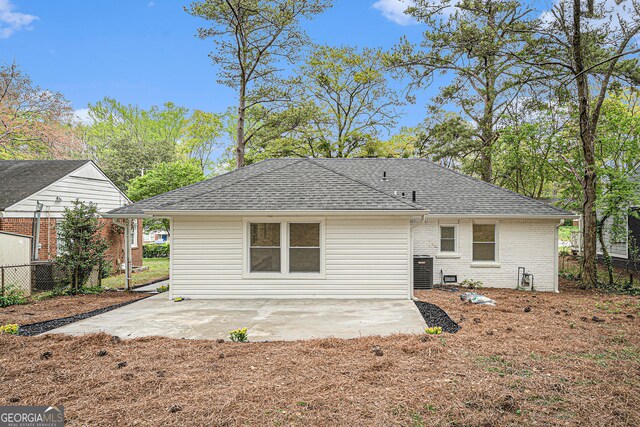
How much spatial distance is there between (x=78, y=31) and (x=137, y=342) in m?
28.0

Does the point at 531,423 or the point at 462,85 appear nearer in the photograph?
the point at 531,423

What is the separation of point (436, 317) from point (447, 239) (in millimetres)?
5305

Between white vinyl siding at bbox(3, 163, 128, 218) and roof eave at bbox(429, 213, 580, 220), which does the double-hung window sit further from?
white vinyl siding at bbox(3, 163, 128, 218)

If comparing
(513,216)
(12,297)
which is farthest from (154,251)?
(513,216)

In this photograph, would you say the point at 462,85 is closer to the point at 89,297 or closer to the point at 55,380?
the point at 89,297

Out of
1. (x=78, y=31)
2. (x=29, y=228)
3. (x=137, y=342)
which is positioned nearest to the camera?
(x=137, y=342)

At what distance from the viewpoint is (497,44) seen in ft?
38.8

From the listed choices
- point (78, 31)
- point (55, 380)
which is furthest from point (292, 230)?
point (78, 31)

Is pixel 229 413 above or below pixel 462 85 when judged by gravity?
below

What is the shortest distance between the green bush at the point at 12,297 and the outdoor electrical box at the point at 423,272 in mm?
10626

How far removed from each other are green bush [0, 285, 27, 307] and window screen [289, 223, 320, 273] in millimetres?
7053

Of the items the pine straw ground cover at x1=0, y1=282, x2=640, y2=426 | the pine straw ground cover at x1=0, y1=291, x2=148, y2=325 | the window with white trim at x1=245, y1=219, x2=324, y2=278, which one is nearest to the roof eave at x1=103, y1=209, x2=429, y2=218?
the window with white trim at x1=245, y1=219, x2=324, y2=278

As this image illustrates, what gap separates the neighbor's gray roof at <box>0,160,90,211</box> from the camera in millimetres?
13242

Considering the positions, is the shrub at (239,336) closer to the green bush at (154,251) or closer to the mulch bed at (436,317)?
the mulch bed at (436,317)
